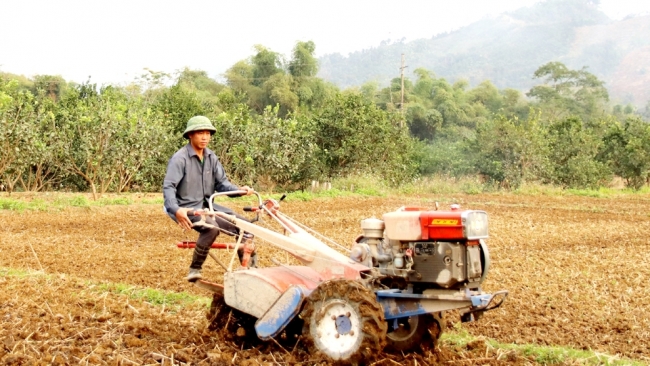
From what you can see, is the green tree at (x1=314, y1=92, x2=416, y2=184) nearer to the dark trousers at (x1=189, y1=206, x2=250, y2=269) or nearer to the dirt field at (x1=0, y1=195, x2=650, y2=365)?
the dirt field at (x1=0, y1=195, x2=650, y2=365)

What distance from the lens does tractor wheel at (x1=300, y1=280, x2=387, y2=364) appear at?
14.9ft

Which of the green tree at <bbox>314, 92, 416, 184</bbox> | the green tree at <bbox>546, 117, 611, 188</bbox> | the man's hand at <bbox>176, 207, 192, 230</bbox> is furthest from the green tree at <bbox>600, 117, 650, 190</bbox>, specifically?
the man's hand at <bbox>176, 207, 192, 230</bbox>

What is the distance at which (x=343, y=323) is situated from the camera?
15.3 feet

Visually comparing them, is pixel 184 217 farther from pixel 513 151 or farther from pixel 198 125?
pixel 513 151

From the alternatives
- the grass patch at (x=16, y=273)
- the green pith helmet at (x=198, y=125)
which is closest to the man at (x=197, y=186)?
the green pith helmet at (x=198, y=125)

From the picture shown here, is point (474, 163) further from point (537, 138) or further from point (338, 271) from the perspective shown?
point (338, 271)

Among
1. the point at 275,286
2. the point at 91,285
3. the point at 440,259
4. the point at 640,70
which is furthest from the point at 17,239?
the point at 640,70

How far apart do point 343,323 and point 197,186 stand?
2076 mm

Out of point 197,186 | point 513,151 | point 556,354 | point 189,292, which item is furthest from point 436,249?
point 513,151

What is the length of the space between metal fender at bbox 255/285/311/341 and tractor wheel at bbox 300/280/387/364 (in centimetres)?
11

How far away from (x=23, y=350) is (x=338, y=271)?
2.38 metres

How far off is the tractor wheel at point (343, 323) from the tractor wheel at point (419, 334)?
2.19ft

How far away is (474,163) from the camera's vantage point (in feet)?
109

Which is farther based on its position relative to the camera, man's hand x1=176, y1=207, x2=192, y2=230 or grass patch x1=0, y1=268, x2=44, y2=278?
grass patch x1=0, y1=268, x2=44, y2=278
